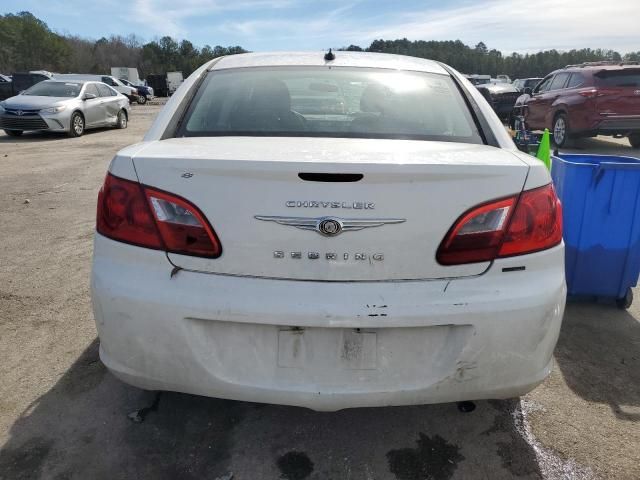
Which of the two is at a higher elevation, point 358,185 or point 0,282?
point 358,185

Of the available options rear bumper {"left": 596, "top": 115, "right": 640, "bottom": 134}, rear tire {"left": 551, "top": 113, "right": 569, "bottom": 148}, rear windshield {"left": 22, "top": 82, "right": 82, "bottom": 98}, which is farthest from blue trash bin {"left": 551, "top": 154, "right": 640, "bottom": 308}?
rear windshield {"left": 22, "top": 82, "right": 82, "bottom": 98}

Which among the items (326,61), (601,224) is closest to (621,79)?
(601,224)

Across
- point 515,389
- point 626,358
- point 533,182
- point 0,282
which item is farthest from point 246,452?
point 0,282

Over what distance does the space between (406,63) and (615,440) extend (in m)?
2.24

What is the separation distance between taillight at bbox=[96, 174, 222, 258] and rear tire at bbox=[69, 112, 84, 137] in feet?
43.7

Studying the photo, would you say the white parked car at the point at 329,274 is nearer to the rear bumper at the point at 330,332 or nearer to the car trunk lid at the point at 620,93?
the rear bumper at the point at 330,332

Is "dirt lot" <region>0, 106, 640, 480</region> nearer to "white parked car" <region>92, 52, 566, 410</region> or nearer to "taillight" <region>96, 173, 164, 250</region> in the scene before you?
"white parked car" <region>92, 52, 566, 410</region>

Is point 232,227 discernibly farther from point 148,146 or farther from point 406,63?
point 406,63

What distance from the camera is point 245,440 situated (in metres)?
2.25

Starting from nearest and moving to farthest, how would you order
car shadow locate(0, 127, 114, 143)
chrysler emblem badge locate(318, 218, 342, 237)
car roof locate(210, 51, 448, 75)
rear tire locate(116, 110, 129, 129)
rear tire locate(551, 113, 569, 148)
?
chrysler emblem badge locate(318, 218, 342, 237) < car roof locate(210, 51, 448, 75) < rear tire locate(551, 113, 569, 148) < car shadow locate(0, 127, 114, 143) < rear tire locate(116, 110, 129, 129)

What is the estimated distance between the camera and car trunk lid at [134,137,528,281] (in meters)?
1.75

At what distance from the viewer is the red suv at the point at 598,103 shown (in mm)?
10609

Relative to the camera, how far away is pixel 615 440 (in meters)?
2.28

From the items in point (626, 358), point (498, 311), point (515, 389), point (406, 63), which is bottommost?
point (626, 358)
